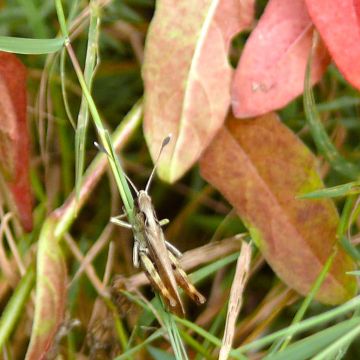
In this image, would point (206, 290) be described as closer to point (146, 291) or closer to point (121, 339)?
point (146, 291)

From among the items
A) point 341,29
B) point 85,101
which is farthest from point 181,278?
point 341,29

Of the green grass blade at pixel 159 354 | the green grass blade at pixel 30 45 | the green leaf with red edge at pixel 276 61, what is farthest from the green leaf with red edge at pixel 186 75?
the green grass blade at pixel 159 354

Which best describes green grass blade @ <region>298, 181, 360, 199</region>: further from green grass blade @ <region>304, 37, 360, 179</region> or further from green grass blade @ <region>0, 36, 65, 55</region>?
green grass blade @ <region>0, 36, 65, 55</region>

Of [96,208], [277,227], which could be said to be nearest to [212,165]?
[277,227]

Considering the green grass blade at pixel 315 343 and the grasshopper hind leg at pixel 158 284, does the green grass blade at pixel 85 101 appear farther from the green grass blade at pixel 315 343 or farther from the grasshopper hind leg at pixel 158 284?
the green grass blade at pixel 315 343

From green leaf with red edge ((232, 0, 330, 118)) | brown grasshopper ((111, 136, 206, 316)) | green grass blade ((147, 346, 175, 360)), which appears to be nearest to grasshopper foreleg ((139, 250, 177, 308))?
brown grasshopper ((111, 136, 206, 316))

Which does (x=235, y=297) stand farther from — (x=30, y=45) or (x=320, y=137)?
(x=30, y=45)

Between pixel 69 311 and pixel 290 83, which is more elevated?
pixel 290 83
